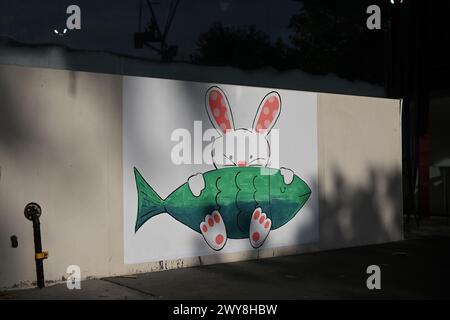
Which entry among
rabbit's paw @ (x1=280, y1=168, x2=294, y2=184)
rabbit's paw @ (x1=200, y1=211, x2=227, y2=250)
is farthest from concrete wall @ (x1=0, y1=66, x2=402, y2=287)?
rabbit's paw @ (x1=280, y1=168, x2=294, y2=184)

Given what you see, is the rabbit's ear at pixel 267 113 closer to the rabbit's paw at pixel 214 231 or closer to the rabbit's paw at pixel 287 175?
the rabbit's paw at pixel 287 175

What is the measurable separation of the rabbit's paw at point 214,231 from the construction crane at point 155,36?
431 centimetres

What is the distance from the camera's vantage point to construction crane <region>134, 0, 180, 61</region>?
12211mm

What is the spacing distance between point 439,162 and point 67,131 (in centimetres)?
1344

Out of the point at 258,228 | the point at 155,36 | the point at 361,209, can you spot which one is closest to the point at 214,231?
the point at 258,228

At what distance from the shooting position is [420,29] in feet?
56.2

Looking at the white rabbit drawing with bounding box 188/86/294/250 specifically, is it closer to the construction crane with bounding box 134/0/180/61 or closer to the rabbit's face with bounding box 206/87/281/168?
the rabbit's face with bounding box 206/87/281/168

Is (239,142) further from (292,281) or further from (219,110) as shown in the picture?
(292,281)

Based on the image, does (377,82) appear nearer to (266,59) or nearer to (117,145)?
(266,59)

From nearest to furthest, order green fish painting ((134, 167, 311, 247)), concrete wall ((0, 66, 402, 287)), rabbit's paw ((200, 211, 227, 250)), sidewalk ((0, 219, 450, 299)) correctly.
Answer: sidewalk ((0, 219, 450, 299)) → concrete wall ((0, 66, 402, 287)) → green fish painting ((134, 167, 311, 247)) → rabbit's paw ((200, 211, 227, 250))

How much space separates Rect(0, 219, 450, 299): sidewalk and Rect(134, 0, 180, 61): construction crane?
5.04m

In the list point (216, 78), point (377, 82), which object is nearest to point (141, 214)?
point (216, 78)

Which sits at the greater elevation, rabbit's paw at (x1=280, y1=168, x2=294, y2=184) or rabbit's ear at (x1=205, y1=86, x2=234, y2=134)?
rabbit's ear at (x1=205, y1=86, x2=234, y2=134)

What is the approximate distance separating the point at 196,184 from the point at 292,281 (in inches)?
89.7
